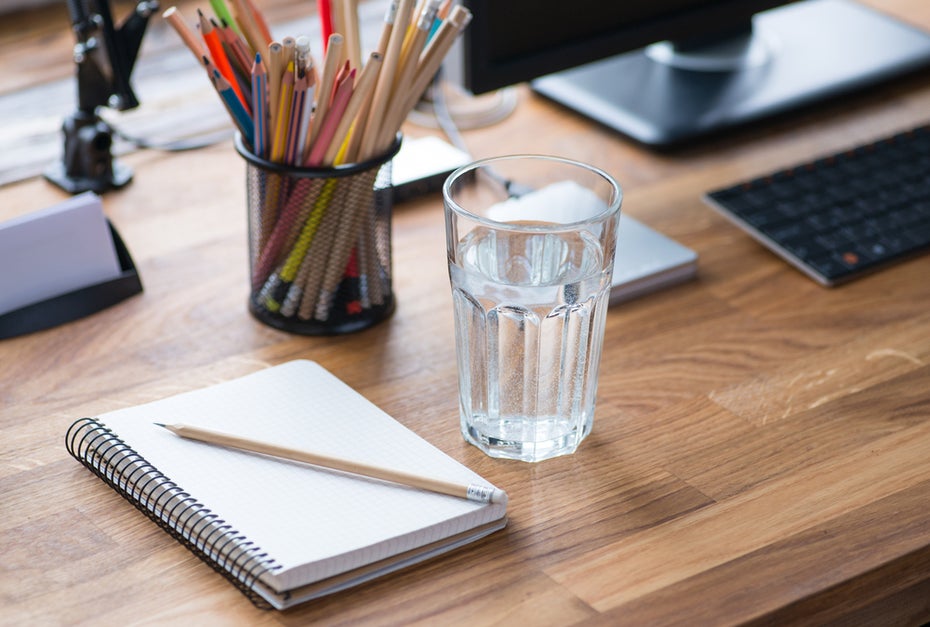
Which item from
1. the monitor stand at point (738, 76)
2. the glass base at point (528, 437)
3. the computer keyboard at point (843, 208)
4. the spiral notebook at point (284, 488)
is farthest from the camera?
the monitor stand at point (738, 76)

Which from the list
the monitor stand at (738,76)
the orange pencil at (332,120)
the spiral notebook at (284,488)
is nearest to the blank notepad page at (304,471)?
the spiral notebook at (284,488)

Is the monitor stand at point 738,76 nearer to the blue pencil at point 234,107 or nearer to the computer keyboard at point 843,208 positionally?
the computer keyboard at point 843,208

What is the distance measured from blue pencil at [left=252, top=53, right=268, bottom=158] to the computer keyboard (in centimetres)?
40

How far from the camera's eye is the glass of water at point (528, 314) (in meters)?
0.69

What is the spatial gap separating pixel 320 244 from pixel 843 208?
454mm

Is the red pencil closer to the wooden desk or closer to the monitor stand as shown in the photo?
the wooden desk

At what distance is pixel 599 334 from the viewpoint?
2.40 feet

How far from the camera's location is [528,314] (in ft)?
2.31

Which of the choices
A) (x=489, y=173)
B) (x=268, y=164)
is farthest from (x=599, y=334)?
(x=268, y=164)

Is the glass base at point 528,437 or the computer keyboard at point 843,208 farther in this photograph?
the computer keyboard at point 843,208

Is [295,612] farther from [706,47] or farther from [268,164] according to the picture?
[706,47]

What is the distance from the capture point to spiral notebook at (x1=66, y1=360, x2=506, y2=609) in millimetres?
625

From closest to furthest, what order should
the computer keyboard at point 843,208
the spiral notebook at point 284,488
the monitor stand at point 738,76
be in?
the spiral notebook at point 284,488
the computer keyboard at point 843,208
the monitor stand at point 738,76

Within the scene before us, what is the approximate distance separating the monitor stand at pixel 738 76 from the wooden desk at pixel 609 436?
3.0 inches
